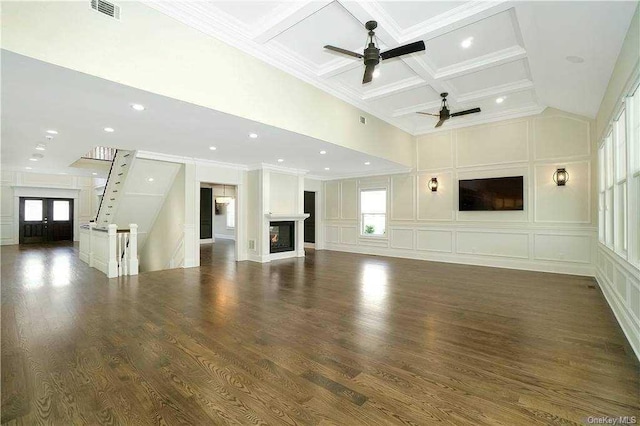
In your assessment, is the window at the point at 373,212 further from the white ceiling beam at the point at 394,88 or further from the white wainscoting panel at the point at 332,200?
the white ceiling beam at the point at 394,88

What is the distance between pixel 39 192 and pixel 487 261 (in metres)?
16.0

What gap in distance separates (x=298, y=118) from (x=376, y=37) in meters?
1.57

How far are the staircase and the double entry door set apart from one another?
652cm

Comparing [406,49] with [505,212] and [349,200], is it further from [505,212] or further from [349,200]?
[349,200]

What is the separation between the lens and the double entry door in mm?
11509

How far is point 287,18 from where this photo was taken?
3.34 meters

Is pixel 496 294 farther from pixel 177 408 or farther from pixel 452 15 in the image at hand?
pixel 177 408

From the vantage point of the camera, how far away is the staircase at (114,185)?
654 centimetres

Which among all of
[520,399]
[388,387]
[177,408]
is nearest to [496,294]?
[520,399]

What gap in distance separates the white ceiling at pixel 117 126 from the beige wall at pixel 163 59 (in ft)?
0.42

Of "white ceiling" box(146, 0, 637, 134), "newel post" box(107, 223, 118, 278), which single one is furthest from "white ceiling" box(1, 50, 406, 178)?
"newel post" box(107, 223, 118, 278)

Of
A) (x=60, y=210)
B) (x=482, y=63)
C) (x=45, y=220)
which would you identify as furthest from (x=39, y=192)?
(x=482, y=63)

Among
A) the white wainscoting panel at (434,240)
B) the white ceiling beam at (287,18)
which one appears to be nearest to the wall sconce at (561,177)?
the white wainscoting panel at (434,240)

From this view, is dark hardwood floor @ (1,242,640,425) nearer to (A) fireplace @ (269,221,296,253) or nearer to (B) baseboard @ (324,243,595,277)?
(B) baseboard @ (324,243,595,277)
